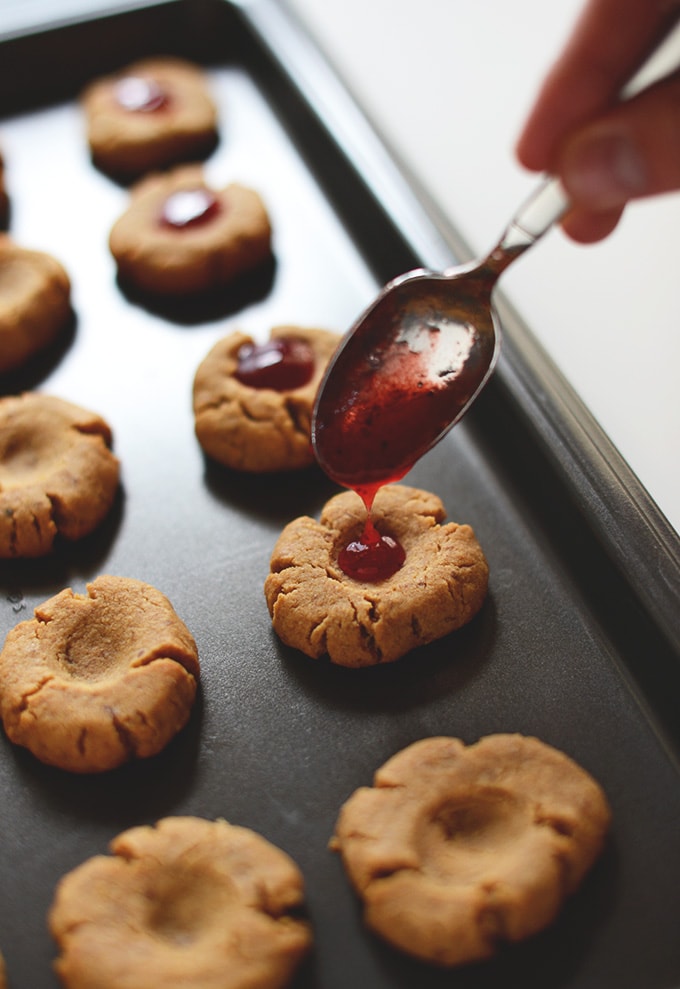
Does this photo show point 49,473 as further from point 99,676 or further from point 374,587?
point 374,587

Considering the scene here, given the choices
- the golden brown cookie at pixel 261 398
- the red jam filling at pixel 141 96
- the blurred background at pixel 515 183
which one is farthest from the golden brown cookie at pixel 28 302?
the blurred background at pixel 515 183

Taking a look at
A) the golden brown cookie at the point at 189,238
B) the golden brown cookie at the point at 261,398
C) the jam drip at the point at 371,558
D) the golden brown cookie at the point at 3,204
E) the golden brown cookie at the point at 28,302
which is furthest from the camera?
the golden brown cookie at the point at 3,204

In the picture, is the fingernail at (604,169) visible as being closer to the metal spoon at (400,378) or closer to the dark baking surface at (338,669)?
the metal spoon at (400,378)

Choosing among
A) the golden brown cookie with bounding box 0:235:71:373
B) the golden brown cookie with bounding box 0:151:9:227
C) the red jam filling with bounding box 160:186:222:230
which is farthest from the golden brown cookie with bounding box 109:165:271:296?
the golden brown cookie with bounding box 0:151:9:227

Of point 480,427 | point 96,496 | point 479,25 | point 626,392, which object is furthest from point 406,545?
point 479,25

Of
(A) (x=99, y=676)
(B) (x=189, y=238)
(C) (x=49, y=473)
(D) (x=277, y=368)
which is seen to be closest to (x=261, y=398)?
(D) (x=277, y=368)

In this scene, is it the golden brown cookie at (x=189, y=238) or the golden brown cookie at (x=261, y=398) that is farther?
the golden brown cookie at (x=189, y=238)
